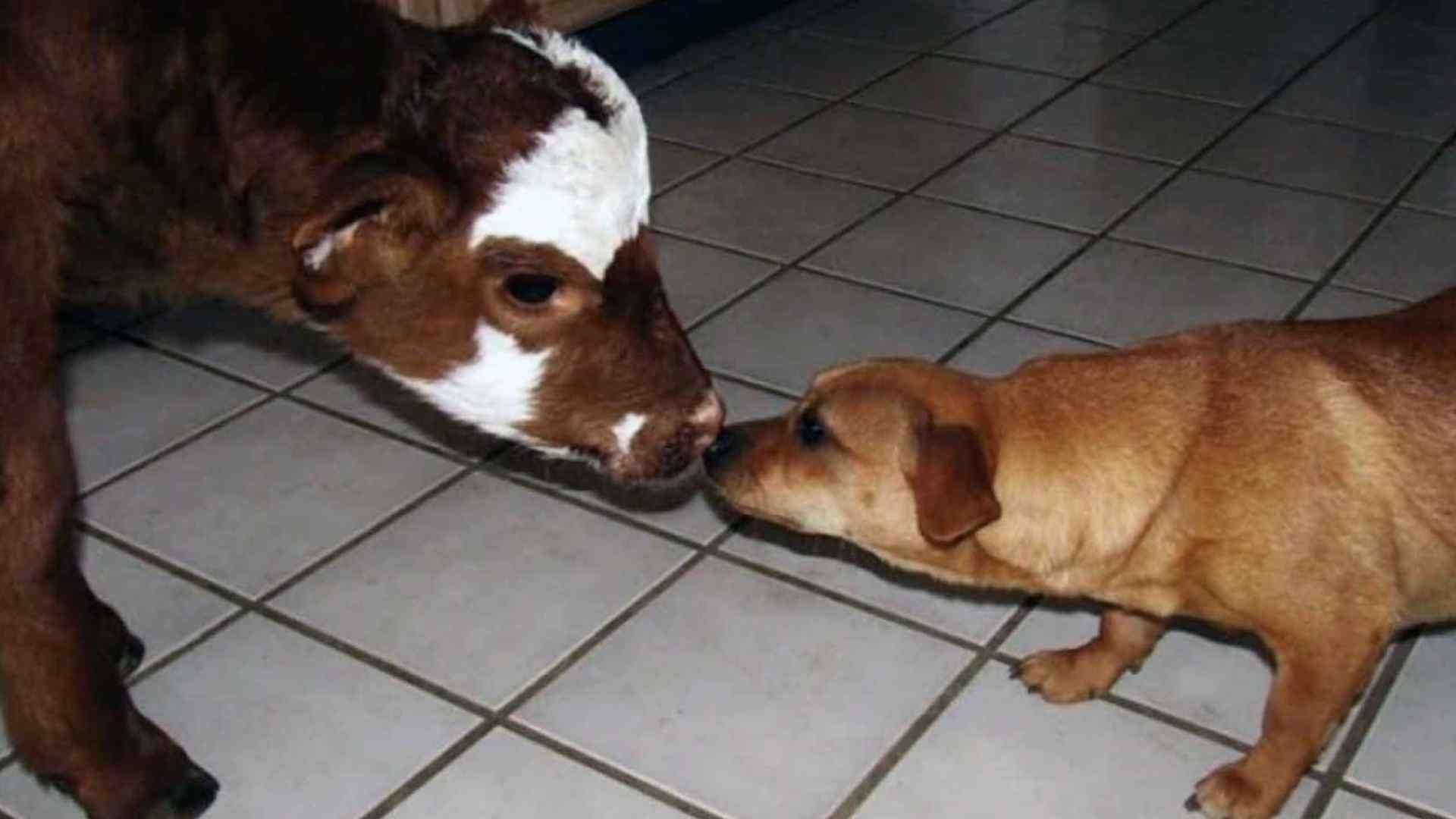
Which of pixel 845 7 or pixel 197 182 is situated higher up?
pixel 197 182

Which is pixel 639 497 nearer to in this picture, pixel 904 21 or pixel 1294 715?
pixel 1294 715

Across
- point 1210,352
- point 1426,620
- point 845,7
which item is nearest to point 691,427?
point 1210,352

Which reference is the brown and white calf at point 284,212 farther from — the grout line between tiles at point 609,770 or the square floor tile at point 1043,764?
the square floor tile at point 1043,764

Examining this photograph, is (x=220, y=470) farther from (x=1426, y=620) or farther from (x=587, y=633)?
(x=1426, y=620)

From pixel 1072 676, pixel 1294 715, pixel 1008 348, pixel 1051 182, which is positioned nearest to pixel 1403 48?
pixel 1051 182

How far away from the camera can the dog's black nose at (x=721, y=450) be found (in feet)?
6.29

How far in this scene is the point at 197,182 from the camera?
163cm

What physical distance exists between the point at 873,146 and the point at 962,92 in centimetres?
37

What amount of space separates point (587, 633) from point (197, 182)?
0.76 meters

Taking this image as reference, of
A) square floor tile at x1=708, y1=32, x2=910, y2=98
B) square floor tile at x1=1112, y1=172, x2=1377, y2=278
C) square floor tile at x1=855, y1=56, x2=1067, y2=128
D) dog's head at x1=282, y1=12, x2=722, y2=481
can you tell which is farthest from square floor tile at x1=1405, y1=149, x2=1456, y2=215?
dog's head at x1=282, y1=12, x2=722, y2=481

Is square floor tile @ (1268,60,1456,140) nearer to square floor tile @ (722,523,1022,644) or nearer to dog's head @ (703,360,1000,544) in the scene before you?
square floor tile @ (722,523,1022,644)

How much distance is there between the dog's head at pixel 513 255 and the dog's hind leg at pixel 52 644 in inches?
10.5

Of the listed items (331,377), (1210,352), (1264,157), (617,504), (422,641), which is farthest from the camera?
(1264,157)

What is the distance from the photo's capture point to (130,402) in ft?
8.57
